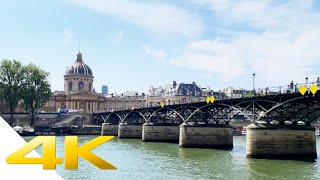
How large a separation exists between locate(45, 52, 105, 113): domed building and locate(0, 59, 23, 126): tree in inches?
2346

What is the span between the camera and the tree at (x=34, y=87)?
105m

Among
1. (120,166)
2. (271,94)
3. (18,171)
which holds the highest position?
(271,94)

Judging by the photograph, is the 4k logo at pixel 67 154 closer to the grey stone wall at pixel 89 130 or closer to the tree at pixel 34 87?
the tree at pixel 34 87

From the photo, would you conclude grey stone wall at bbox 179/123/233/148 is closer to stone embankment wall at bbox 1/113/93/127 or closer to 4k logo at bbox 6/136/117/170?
4k logo at bbox 6/136/117/170

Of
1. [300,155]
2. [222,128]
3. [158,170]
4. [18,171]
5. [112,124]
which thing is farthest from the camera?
[112,124]

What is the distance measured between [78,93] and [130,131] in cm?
7651

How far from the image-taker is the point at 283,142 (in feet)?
152

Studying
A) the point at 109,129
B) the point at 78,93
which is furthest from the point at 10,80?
the point at 78,93

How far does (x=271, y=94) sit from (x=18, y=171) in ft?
127

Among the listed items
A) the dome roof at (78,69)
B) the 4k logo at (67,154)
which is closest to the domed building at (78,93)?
the dome roof at (78,69)

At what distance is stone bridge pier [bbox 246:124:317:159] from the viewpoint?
1817 inches

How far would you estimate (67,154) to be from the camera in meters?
11.4

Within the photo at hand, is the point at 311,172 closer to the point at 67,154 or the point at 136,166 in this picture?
the point at 136,166

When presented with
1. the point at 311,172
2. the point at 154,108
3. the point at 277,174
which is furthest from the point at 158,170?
the point at 154,108
